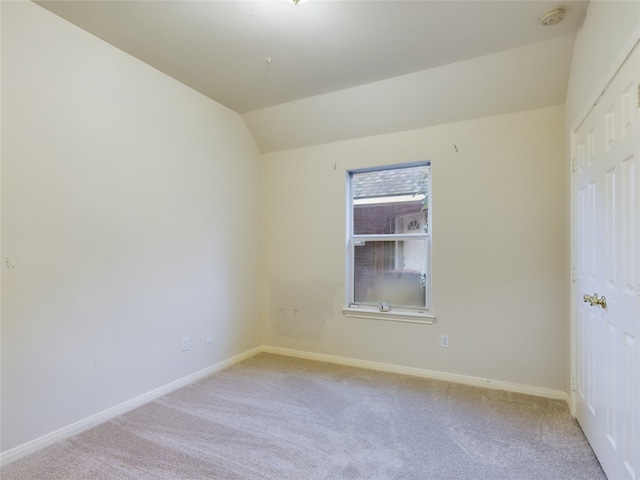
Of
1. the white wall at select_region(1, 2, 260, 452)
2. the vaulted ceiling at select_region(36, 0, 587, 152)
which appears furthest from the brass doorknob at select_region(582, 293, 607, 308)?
the white wall at select_region(1, 2, 260, 452)

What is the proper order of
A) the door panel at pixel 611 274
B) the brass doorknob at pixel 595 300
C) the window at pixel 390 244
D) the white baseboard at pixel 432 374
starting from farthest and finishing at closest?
the window at pixel 390 244
the white baseboard at pixel 432 374
the brass doorknob at pixel 595 300
the door panel at pixel 611 274

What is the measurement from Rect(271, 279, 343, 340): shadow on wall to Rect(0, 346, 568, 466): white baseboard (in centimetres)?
24

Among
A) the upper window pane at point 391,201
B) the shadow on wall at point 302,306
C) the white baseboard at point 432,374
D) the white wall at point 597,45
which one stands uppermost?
the white wall at point 597,45

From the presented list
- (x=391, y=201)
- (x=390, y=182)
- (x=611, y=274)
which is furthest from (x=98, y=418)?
(x=611, y=274)

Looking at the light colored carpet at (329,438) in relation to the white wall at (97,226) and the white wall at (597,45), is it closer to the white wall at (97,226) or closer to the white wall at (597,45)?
the white wall at (97,226)

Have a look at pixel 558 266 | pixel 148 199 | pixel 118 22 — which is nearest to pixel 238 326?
pixel 148 199

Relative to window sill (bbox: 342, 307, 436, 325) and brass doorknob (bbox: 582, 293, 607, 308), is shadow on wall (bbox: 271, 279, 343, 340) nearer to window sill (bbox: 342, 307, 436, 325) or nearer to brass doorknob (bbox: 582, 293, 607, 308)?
window sill (bbox: 342, 307, 436, 325)

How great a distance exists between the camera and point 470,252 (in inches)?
120

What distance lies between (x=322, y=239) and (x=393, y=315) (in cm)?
112

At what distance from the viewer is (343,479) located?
1763mm

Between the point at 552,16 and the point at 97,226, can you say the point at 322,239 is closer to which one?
the point at 97,226

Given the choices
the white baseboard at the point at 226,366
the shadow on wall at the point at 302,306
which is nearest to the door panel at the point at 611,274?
the white baseboard at the point at 226,366

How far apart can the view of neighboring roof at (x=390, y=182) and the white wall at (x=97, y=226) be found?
1.49m

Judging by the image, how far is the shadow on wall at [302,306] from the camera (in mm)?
3691
